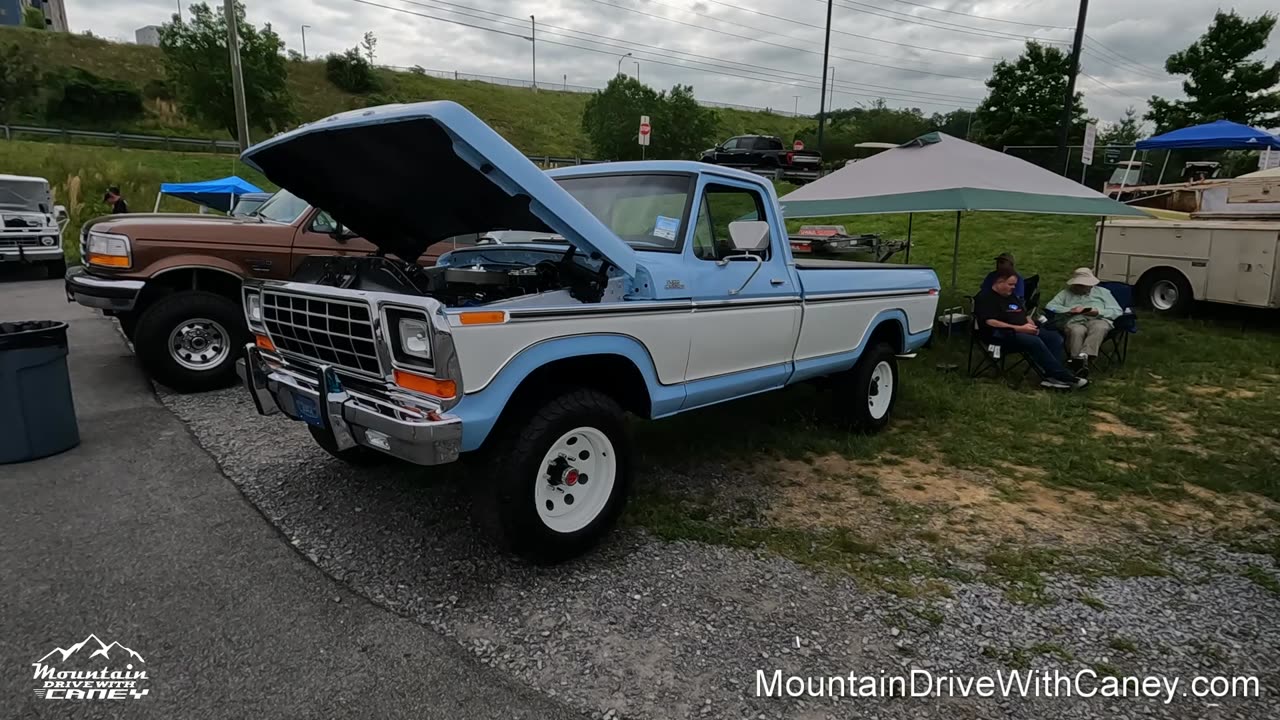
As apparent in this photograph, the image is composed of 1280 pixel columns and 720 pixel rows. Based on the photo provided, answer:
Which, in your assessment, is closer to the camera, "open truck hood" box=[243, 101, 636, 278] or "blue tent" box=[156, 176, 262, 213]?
"open truck hood" box=[243, 101, 636, 278]

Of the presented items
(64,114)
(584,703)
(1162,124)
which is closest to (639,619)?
(584,703)

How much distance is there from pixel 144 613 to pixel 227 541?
26.5 inches

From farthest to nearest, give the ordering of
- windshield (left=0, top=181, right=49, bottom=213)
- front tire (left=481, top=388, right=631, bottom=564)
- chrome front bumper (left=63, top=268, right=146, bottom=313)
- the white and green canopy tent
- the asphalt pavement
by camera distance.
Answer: windshield (left=0, top=181, right=49, bottom=213), the white and green canopy tent, chrome front bumper (left=63, top=268, right=146, bottom=313), front tire (left=481, top=388, right=631, bottom=564), the asphalt pavement

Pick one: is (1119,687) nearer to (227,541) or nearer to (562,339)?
(562,339)

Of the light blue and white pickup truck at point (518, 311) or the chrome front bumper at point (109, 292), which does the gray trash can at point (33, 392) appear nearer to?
the chrome front bumper at point (109, 292)

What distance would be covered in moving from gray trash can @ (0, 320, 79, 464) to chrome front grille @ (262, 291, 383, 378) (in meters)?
1.94

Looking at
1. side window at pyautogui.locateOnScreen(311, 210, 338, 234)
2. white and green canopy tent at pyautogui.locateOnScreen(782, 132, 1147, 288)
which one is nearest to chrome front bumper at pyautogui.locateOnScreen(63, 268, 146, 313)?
side window at pyautogui.locateOnScreen(311, 210, 338, 234)

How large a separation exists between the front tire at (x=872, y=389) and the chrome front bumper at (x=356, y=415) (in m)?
3.67

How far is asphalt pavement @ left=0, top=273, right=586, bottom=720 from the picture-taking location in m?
2.52

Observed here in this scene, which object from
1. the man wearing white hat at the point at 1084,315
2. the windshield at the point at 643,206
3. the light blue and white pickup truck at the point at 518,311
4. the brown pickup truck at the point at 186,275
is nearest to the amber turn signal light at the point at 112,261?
the brown pickup truck at the point at 186,275

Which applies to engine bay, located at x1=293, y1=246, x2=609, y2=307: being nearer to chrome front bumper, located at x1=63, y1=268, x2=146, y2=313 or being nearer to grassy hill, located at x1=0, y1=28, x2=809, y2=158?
chrome front bumper, located at x1=63, y1=268, x2=146, y2=313

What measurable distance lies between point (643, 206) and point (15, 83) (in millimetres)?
52018

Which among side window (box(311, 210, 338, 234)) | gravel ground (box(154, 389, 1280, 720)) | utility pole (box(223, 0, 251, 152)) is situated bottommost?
gravel ground (box(154, 389, 1280, 720))

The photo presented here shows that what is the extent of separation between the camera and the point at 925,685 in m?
2.74
